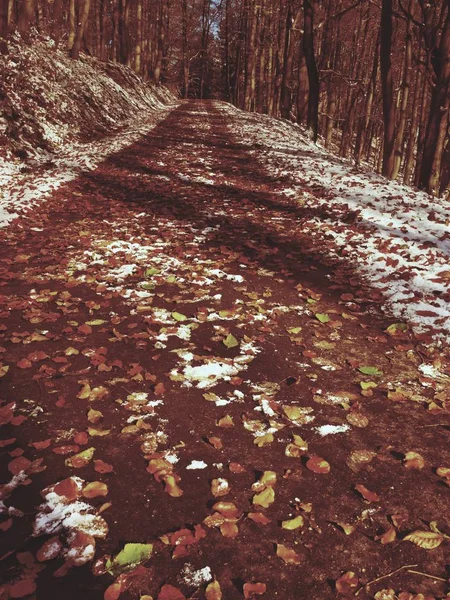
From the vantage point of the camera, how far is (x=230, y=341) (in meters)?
3.94

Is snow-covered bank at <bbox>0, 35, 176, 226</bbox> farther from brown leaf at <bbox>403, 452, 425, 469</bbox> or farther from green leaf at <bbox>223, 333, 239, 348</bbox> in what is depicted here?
brown leaf at <bbox>403, 452, 425, 469</bbox>

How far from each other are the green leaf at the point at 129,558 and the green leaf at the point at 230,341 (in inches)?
79.1

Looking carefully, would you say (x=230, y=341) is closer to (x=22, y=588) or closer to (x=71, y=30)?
(x=22, y=588)

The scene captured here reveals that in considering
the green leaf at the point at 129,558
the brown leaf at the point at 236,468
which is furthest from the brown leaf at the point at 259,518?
the green leaf at the point at 129,558

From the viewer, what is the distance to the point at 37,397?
3.12 metres

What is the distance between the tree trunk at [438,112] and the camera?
9547 millimetres

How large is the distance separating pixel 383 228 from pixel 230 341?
Result: 4.27 m

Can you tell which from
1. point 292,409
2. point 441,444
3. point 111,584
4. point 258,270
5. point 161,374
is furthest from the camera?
point 258,270

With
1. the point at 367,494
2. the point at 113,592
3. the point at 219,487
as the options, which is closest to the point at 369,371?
the point at 367,494

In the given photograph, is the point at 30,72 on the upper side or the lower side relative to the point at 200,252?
upper

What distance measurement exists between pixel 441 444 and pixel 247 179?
29.5 feet

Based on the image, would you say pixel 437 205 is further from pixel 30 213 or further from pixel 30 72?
pixel 30 72

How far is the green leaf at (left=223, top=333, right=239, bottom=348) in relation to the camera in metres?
3.89

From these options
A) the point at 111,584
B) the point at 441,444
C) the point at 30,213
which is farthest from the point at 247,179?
the point at 111,584
